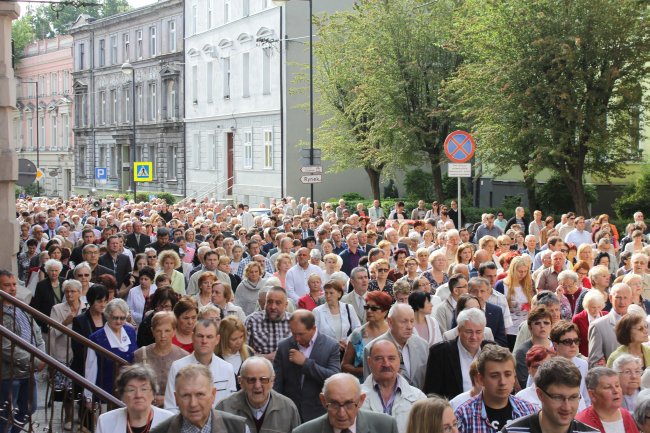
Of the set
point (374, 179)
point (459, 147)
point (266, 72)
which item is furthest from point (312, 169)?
point (266, 72)

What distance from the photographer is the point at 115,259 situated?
58.3 feet

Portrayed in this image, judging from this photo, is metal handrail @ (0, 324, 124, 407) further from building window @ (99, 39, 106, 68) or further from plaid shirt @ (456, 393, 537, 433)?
building window @ (99, 39, 106, 68)

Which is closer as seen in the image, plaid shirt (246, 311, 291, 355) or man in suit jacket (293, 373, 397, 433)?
man in suit jacket (293, 373, 397, 433)

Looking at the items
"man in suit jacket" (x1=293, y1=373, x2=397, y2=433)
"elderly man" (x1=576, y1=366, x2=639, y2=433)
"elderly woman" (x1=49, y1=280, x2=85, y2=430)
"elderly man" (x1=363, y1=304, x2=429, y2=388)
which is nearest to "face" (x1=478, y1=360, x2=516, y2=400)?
"elderly man" (x1=576, y1=366, x2=639, y2=433)

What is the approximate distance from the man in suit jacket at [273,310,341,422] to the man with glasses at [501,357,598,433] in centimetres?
285

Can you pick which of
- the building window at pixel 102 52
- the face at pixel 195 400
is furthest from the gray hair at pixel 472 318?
the building window at pixel 102 52

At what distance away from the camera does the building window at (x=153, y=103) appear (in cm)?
6812

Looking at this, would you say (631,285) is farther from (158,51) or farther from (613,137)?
(158,51)

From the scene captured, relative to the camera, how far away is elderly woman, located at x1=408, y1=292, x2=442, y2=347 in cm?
1050

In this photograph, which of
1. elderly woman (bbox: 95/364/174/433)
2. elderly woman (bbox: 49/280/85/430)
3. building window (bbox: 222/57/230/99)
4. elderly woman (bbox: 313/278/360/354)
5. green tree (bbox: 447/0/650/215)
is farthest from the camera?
building window (bbox: 222/57/230/99)

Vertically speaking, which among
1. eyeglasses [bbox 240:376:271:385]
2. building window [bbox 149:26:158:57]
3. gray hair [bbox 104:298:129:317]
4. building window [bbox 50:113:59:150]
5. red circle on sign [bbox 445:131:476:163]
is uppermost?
building window [bbox 149:26:158:57]

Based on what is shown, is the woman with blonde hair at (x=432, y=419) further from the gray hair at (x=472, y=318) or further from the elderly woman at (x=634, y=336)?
the elderly woman at (x=634, y=336)

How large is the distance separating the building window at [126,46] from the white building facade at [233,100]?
10007mm

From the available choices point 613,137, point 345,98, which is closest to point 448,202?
point 345,98
